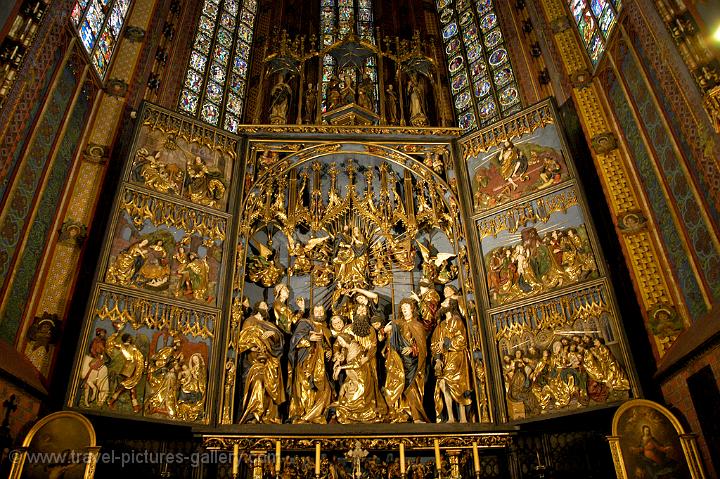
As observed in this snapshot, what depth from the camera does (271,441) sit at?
9125 millimetres

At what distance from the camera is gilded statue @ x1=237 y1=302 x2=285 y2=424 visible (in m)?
9.59

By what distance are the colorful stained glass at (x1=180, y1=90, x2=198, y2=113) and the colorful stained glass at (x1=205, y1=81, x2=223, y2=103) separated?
407 mm

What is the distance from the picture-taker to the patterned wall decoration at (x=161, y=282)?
8844 mm

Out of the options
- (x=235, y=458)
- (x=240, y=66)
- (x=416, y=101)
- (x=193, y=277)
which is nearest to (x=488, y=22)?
(x=416, y=101)

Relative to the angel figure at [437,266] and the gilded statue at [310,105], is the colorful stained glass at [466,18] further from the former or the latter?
the angel figure at [437,266]

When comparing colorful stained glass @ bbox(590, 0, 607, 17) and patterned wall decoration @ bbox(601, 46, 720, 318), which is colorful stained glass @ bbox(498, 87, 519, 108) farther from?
patterned wall decoration @ bbox(601, 46, 720, 318)

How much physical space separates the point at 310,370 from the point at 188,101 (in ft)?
23.5

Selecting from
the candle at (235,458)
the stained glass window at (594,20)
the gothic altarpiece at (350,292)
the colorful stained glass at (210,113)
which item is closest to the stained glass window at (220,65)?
the colorful stained glass at (210,113)

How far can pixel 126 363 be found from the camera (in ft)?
29.4

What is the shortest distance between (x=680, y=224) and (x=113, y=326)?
27.0 ft

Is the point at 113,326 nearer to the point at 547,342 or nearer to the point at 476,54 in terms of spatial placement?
the point at 547,342

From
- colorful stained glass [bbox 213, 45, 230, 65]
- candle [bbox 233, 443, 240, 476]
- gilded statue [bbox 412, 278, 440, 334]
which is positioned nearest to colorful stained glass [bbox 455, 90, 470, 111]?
gilded statue [bbox 412, 278, 440, 334]

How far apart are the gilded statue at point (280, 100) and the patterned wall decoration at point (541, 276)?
4.18 metres

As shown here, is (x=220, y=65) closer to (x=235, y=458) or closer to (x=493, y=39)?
(x=493, y=39)
